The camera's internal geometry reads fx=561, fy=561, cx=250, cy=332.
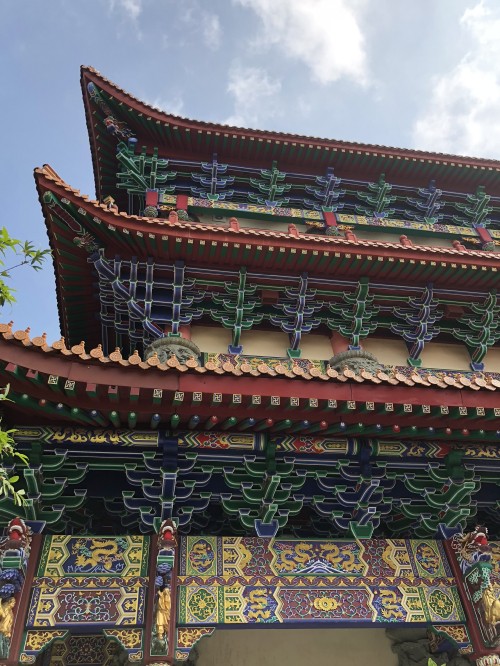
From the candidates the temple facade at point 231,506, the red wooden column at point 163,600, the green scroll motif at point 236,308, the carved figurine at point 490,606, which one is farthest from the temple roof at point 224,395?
the green scroll motif at point 236,308

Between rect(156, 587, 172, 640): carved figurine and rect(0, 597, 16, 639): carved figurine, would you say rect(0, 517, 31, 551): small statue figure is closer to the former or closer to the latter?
rect(0, 597, 16, 639): carved figurine

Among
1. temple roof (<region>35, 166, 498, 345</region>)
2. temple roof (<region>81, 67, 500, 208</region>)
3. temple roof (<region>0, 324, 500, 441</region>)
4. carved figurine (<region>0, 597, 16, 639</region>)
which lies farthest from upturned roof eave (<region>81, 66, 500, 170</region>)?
carved figurine (<region>0, 597, 16, 639</region>)

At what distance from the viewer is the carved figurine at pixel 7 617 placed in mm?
5254

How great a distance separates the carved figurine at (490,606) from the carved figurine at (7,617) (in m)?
4.87

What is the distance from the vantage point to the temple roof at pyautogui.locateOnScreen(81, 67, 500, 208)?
1212 centimetres

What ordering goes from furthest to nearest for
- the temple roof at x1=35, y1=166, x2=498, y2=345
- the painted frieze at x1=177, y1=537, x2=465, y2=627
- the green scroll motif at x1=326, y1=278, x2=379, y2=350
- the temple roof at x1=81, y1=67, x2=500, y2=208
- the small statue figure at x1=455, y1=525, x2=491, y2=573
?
the temple roof at x1=81, y1=67, x2=500, y2=208
the green scroll motif at x1=326, y1=278, x2=379, y2=350
the temple roof at x1=35, y1=166, x2=498, y2=345
the small statue figure at x1=455, y1=525, x2=491, y2=573
the painted frieze at x1=177, y1=537, x2=465, y2=627

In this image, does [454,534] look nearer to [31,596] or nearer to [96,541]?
[96,541]

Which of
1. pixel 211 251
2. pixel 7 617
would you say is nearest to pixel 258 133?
pixel 211 251

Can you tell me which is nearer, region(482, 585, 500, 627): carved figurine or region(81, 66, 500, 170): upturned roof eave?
region(482, 585, 500, 627): carved figurine

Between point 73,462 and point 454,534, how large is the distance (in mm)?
4582

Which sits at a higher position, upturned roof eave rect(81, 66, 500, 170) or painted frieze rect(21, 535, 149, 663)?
upturned roof eave rect(81, 66, 500, 170)

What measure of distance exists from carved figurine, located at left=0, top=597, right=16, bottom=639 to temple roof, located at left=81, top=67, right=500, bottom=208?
9.65m

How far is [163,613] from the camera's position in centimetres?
557

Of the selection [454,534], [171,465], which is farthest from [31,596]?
[454,534]
